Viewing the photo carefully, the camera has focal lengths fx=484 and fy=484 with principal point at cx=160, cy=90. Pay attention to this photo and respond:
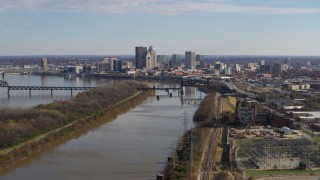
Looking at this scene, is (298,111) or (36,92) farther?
(36,92)

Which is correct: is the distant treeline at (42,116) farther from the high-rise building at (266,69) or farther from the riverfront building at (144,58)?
the riverfront building at (144,58)

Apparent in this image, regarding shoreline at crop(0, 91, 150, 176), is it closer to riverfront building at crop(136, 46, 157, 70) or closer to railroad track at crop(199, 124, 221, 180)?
railroad track at crop(199, 124, 221, 180)

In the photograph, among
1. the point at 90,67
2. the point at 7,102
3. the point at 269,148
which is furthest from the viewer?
the point at 90,67

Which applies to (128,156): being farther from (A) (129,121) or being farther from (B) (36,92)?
(B) (36,92)

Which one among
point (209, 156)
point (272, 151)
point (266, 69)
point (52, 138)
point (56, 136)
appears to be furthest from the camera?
point (266, 69)

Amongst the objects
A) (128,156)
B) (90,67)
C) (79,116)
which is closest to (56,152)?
(128,156)

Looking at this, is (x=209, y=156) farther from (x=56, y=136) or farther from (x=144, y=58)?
(x=144, y=58)

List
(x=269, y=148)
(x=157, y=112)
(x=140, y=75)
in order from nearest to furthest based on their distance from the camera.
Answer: (x=269, y=148), (x=157, y=112), (x=140, y=75)

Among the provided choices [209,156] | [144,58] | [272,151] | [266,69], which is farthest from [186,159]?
[144,58]
